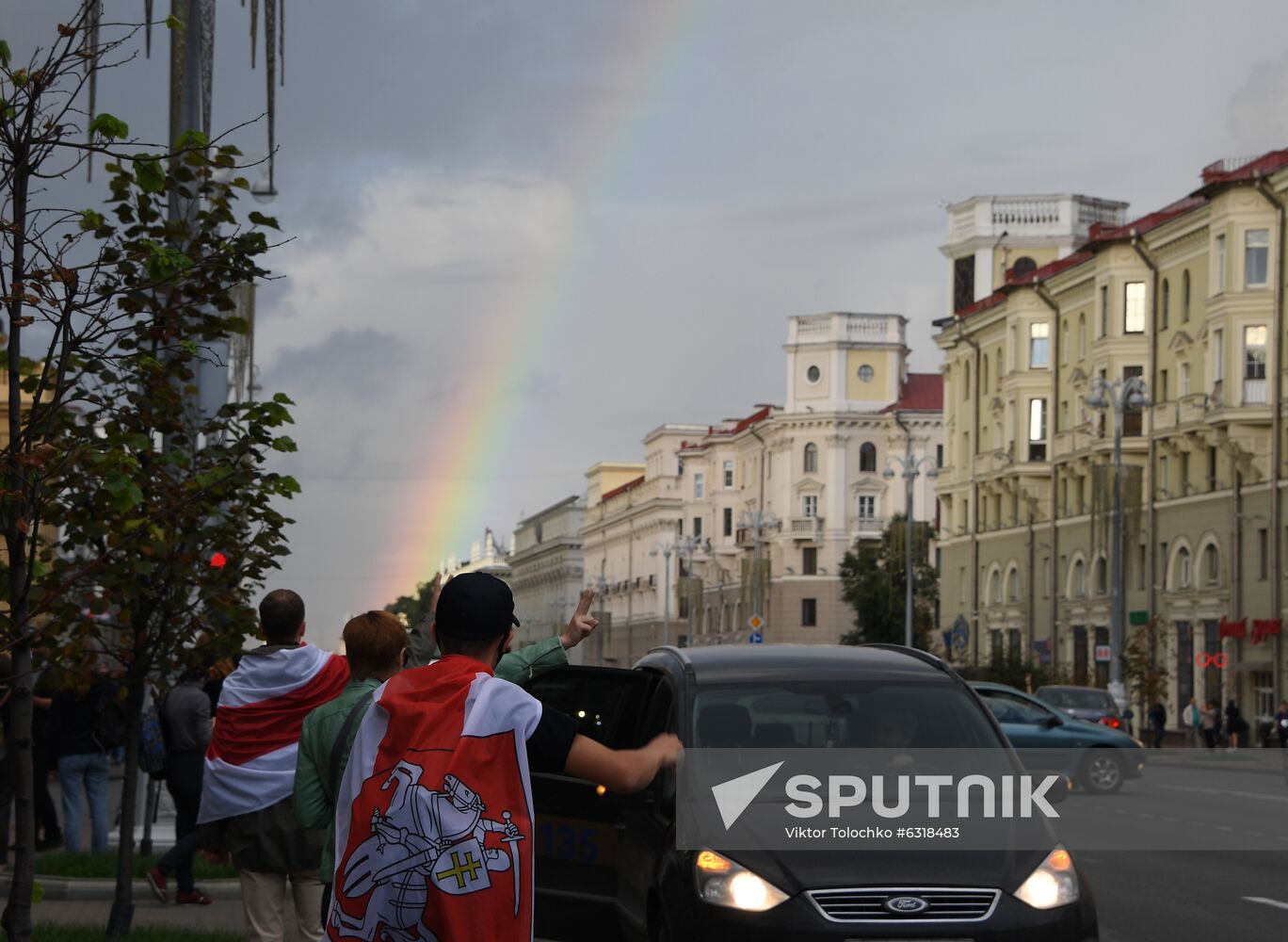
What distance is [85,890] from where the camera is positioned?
45.8ft

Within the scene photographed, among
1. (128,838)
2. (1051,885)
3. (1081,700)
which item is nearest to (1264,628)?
(1081,700)

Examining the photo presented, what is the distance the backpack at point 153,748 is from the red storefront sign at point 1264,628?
4472 centimetres

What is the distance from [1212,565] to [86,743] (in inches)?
1906

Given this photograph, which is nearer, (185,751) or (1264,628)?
(185,751)

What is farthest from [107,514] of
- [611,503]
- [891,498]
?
[611,503]

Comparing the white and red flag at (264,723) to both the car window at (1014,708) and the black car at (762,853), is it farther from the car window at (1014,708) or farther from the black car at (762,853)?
the car window at (1014,708)

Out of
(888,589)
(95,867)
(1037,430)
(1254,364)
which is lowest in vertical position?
(95,867)

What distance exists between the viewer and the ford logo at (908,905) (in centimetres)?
764

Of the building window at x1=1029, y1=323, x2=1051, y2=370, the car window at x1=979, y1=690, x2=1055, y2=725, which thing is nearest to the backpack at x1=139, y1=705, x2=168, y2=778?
the car window at x1=979, y1=690, x2=1055, y2=725

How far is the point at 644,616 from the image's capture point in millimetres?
162000

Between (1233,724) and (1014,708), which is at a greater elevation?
(1014,708)

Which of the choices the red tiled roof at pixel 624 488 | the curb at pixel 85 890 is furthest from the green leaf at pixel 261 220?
the red tiled roof at pixel 624 488

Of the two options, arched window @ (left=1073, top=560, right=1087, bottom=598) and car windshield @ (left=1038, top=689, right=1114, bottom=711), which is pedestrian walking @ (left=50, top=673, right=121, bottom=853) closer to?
car windshield @ (left=1038, top=689, right=1114, bottom=711)

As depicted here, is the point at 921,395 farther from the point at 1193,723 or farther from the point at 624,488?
the point at 1193,723
